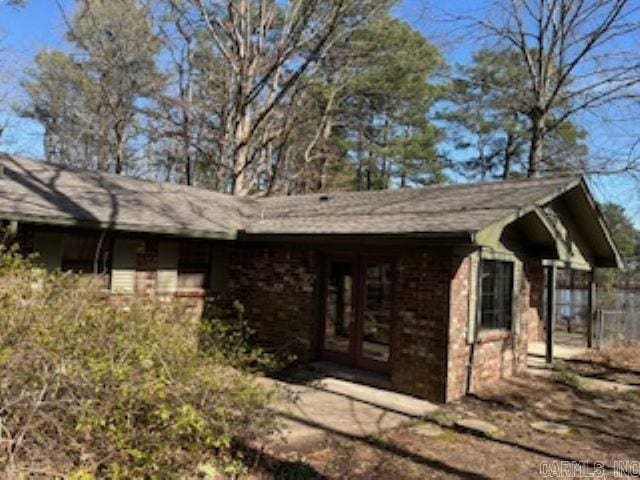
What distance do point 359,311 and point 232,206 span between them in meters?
5.08

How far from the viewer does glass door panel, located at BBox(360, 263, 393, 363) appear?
946 centimetres

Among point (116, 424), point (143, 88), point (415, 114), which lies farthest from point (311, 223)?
point (415, 114)

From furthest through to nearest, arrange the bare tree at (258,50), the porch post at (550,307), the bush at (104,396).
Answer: the bare tree at (258,50), the porch post at (550,307), the bush at (104,396)

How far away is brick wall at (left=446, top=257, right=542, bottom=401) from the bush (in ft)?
12.8

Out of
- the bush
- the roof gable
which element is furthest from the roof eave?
the bush

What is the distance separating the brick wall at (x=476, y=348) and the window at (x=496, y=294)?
0.72 ft

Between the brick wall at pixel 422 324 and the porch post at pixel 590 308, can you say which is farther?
the porch post at pixel 590 308

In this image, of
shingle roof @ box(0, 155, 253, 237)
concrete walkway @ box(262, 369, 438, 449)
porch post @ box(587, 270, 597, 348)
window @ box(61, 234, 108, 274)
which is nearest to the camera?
concrete walkway @ box(262, 369, 438, 449)

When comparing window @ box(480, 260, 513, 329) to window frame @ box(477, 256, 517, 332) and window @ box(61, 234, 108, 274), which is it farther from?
window @ box(61, 234, 108, 274)

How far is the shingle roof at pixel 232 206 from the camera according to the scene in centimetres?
851

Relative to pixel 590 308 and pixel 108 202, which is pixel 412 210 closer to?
pixel 108 202

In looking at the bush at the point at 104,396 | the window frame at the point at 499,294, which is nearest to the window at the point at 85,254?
the bush at the point at 104,396

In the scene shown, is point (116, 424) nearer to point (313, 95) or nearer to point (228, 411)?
point (228, 411)

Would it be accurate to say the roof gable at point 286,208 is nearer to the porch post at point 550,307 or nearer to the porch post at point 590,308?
the porch post at point 590,308
